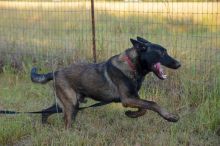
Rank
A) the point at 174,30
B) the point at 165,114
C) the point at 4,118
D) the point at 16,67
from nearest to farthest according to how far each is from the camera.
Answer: the point at 165,114 < the point at 4,118 < the point at 174,30 < the point at 16,67

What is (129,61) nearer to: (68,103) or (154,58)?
(154,58)

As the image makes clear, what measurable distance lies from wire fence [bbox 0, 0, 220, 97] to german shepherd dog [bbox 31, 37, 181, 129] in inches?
61.5

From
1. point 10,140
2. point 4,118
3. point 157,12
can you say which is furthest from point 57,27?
point 10,140

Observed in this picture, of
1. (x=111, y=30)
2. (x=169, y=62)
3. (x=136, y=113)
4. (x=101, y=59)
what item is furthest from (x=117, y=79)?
(x=111, y=30)

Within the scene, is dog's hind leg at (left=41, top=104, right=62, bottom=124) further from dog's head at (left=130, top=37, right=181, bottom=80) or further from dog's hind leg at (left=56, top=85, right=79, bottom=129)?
dog's head at (left=130, top=37, right=181, bottom=80)

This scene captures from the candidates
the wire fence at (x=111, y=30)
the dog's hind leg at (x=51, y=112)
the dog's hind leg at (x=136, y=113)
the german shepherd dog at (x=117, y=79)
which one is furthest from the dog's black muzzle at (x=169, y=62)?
the dog's hind leg at (x=51, y=112)

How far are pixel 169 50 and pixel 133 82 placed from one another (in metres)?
2.49

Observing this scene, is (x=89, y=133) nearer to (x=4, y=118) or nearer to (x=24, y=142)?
(x=24, y=142)

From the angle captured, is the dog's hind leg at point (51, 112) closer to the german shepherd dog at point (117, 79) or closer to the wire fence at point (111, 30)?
the german shepherd dog at point (117, 79)

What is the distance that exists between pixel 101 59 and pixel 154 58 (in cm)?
313

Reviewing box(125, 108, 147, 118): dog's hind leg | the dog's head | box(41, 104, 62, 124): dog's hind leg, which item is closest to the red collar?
the dog's head

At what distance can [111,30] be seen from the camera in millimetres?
9625

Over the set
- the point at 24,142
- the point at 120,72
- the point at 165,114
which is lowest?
the point at 24,142

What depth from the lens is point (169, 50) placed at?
823 cm
